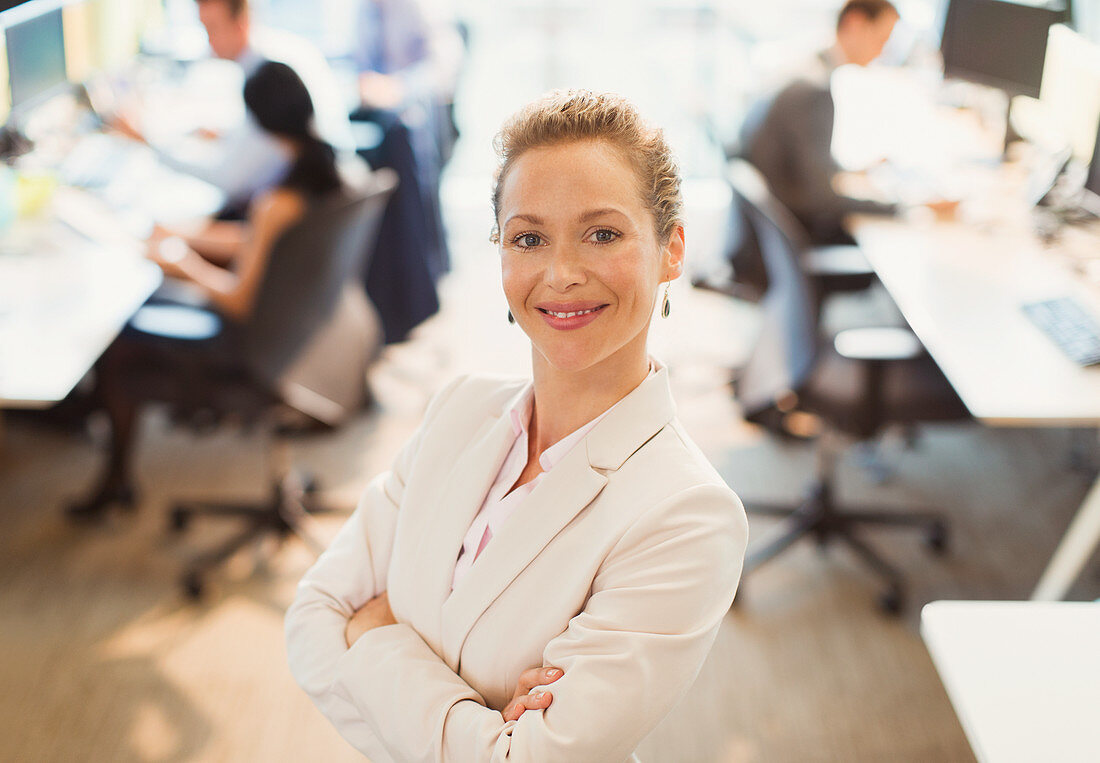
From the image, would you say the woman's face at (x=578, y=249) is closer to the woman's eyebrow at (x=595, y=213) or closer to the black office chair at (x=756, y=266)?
the woman's eyebrow at (x=595, y=213)

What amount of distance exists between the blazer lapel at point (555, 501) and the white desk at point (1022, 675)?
54cm

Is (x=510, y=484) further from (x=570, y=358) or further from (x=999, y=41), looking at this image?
(x=999, y=41)

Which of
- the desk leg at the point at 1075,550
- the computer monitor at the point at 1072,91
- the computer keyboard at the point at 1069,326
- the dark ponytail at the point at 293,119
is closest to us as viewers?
the computer keyboard at the point at 1069,326

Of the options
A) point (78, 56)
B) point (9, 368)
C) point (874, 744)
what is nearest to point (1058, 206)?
point (874, 744)

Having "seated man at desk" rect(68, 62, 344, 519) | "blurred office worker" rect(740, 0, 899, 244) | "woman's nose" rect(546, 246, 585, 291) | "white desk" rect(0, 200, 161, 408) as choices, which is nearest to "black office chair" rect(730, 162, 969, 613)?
"blurred office worker" rect(740, 0, 899, 244)

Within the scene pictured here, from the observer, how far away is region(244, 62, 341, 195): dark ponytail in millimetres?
2414

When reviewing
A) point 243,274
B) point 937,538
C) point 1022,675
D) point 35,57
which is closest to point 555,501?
point 1022,675

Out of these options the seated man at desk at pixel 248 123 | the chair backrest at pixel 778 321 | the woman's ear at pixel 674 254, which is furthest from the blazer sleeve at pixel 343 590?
the seated man at desk at pixel 248 123

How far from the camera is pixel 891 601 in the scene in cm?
252

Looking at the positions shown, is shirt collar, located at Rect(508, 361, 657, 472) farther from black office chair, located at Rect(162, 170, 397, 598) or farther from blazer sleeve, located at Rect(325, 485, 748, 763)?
black office chair, located at Rect(162, 170, 397, 598)

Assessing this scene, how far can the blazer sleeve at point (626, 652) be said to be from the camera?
40.7 inches

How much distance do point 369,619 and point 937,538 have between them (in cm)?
198

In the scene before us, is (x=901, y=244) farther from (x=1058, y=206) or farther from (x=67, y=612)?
(x=67, y=612)

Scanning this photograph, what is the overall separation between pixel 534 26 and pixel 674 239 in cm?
467
